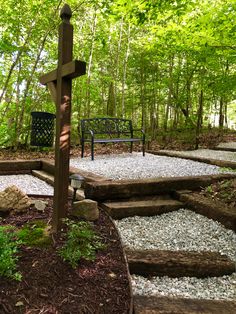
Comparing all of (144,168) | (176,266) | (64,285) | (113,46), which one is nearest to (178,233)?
(176,266)

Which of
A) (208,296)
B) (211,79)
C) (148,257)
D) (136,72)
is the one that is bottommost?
(208,296)

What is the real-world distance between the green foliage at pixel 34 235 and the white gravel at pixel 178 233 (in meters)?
0.97

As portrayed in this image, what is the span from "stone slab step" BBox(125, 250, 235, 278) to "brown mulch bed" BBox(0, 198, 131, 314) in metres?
0.35

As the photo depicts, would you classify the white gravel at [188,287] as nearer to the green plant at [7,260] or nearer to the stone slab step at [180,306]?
the stone slab step at [180,306]

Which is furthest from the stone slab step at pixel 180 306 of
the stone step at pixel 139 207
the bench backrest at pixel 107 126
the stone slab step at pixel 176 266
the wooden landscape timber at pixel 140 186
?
the bench backrest at pixel 107 126

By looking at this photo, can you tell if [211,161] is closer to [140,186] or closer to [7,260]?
[140,186]

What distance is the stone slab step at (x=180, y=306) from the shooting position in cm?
224

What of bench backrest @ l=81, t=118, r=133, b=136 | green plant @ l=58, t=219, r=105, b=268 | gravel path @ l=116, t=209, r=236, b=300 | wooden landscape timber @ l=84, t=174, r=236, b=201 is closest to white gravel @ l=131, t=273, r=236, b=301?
gravel path @ l=116, t=209, r=236, b=300

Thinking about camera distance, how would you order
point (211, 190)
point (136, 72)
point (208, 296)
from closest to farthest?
1. point (208, 296)
2. point (211, 190)
3. point (136, 72)

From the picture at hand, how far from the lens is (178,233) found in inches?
147

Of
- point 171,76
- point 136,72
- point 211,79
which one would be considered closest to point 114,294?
point 211,79

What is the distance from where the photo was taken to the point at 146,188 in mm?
4543

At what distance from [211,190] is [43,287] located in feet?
10.7

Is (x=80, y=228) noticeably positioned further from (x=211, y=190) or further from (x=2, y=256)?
(x=211, y=190)
